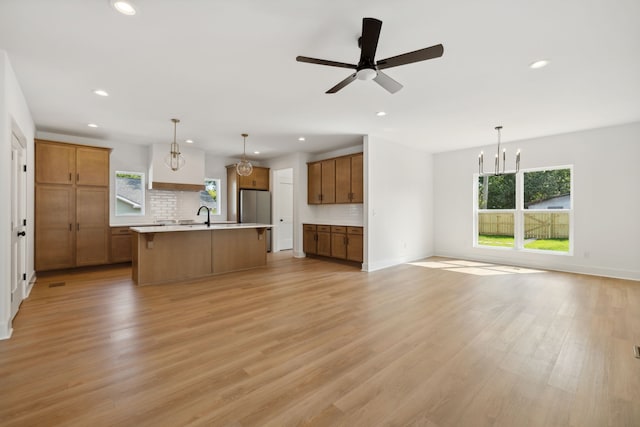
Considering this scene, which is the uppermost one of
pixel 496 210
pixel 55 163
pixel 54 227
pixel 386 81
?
pixel 386 81

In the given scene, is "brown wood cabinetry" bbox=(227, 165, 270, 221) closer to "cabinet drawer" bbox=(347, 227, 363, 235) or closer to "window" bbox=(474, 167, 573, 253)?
"cabinet drawer" bbox=(347, 227, 363, 235)

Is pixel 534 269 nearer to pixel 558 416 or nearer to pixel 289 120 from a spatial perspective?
pixel 558 416

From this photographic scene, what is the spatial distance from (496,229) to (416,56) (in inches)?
219

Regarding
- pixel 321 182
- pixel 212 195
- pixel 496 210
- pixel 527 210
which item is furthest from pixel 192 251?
pixel 527 210

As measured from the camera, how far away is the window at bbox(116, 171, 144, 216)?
6180mm

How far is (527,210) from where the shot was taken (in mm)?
5875

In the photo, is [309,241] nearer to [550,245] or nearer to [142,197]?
[142,197]

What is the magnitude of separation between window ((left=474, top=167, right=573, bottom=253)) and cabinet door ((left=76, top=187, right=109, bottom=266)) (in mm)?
7873

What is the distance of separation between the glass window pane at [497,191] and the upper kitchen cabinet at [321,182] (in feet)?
11.1

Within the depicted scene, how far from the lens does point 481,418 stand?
5.28ft

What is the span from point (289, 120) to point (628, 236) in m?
5.95

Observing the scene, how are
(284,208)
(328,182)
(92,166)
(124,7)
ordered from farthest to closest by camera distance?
(284,208) < (328,182) < (92,166) < (124,7)

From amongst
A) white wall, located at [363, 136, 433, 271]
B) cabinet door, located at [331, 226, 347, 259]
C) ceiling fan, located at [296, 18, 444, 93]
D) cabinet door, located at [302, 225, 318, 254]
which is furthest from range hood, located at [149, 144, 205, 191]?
ceiling fan, located at [296, 18, 444, 93]

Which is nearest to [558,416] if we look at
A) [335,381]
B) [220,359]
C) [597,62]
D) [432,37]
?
[335,381]
